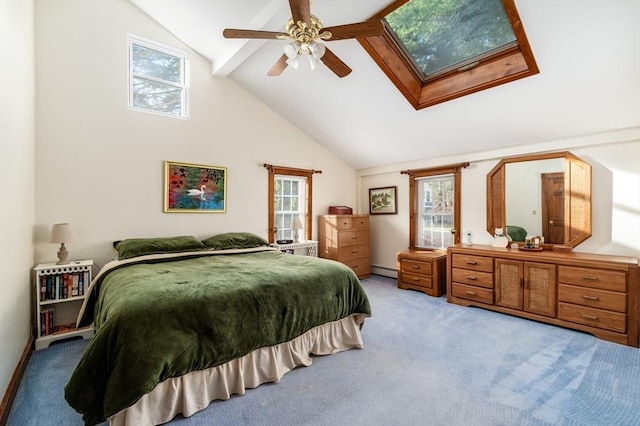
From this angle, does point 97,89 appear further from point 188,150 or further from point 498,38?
point 498,38

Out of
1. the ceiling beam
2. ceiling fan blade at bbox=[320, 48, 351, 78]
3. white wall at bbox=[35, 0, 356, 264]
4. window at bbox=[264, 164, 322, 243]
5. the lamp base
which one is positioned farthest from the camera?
window at bbox=[264, 164, 322, 243]

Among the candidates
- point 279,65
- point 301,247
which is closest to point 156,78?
point 279,65

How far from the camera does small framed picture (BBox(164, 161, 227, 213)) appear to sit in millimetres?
3758

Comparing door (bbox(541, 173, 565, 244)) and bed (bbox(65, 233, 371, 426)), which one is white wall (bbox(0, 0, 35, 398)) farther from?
door (bbox(541, 173, 565, 244))

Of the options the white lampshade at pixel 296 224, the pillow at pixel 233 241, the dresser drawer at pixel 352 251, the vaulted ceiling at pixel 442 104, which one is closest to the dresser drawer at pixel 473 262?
the vaulted ceiling at pixel 442 104

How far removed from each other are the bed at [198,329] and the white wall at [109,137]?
688 millimetres

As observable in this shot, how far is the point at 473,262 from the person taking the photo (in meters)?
3.77

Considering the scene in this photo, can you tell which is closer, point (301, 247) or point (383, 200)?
point (301, 247)

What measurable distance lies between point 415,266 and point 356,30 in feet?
11.4

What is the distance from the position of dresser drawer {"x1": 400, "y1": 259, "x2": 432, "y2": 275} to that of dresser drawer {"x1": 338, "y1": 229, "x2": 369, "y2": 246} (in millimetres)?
916

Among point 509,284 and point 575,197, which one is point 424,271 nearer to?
point 509,284

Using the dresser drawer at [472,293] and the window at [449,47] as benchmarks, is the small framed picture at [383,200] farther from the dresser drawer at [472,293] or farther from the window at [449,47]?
the window at [449,47]

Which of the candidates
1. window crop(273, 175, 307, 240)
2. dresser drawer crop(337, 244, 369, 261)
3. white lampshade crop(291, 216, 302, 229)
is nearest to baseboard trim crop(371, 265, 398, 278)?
dresser drawer crop(337, 244, 369, 261)

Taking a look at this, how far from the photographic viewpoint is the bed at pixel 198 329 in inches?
61.5
